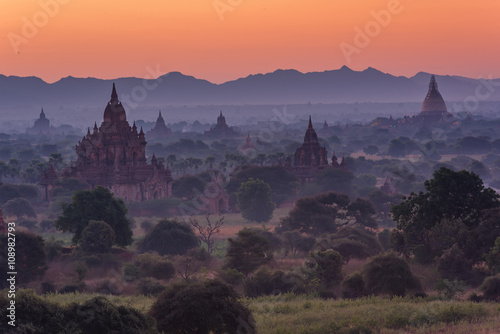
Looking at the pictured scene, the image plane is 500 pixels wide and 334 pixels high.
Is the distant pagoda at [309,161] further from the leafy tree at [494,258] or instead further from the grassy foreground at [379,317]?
the grassy foreground at [379,317]

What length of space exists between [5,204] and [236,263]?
5232 centimetres

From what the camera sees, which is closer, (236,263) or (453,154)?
(236,263)

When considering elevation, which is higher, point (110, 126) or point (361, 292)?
point (110, 126)

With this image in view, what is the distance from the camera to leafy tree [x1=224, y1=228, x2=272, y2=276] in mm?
43125

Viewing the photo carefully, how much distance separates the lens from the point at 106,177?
90.1 metres

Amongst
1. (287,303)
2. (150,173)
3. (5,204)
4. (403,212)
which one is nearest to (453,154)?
(150,173)

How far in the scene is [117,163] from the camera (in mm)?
89062

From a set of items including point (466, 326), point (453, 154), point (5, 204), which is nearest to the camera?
point (466, 326)

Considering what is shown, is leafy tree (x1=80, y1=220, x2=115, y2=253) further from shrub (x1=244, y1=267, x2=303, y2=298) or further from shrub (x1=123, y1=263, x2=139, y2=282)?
shrub (x1=244, y1=267, x2=303, y2=298)

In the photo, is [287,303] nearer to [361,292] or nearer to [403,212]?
[361,292]

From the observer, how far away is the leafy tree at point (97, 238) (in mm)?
49250

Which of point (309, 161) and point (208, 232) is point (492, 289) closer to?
point (208, 232)

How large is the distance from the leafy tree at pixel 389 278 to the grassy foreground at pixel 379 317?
187 centimetres

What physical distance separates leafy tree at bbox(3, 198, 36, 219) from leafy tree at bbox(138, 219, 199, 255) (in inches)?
1376
